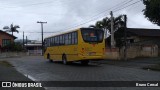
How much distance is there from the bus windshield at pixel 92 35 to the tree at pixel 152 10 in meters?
26.8

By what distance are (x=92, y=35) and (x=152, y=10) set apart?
28.6 meters

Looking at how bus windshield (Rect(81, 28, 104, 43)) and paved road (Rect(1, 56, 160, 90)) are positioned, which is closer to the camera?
paved road (Rect(1, 56, 160, 90))

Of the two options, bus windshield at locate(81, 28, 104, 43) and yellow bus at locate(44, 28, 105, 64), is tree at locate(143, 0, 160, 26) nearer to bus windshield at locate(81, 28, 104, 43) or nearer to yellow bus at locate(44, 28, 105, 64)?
yellow bus at locate(44, 28, 105, 64)

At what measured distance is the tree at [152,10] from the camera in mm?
54281

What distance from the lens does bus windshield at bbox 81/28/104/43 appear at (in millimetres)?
28953

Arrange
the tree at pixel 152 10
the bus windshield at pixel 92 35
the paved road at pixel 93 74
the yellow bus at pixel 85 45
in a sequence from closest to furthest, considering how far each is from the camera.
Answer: the paved road at pixel 93 74, the yellow bus at pixel 85 45, the bus windshield at pixel 92 35, the tree at pixel 152 10

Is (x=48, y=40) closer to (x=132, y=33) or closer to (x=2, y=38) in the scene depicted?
(x=132, y=33)

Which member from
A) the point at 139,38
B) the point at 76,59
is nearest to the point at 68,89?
the point at 76,59

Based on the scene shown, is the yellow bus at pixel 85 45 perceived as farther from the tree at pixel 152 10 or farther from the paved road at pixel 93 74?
the tree at pixel 152 10

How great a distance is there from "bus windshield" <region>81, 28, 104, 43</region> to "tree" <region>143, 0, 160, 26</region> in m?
26.8

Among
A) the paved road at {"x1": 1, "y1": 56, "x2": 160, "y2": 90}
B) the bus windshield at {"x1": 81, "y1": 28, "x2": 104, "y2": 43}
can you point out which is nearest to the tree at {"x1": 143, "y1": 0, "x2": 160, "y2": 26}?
the bus windshield at {"x1": 81, "y1": 28, "x2": 104, "y2": 43}

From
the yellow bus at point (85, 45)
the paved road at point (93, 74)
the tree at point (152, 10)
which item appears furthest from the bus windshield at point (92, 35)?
the tree at point (152, 10)

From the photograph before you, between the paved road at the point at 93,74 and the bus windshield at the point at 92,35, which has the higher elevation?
the bus windshield at the point at 92,35

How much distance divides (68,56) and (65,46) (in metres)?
1.14
